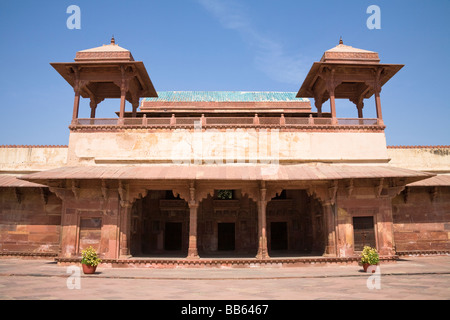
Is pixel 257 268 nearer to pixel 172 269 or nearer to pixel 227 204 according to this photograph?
pixel 172 269

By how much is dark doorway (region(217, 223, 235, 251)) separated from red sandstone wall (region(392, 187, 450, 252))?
8.44m

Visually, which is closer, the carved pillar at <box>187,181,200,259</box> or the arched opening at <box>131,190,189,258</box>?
the carved pillar at <box>187,181,200,259</box>

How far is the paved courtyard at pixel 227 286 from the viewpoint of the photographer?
710 centimetres

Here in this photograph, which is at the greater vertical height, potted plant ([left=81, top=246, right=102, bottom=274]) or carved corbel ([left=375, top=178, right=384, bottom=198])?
carved corbel ([left=375, top=178, right=384, bottom=198])

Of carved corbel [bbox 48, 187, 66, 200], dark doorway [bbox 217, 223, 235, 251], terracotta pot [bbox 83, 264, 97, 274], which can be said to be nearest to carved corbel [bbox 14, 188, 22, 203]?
carved corbel [bbox 48, 187, 66, 200]

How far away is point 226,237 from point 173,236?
3060 mm

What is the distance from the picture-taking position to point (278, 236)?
19.3m

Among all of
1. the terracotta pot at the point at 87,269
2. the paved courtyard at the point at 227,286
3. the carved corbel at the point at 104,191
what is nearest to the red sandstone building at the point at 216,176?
the carved corbel at the point at 104,191

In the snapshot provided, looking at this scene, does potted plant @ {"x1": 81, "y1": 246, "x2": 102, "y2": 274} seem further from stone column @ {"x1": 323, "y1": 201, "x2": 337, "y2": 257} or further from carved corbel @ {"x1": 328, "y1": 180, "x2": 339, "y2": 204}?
carved corbel @ {"x1": 328, "y1": 180, "x2": 339, "y2": 204}

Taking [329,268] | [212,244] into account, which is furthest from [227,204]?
[329,268]

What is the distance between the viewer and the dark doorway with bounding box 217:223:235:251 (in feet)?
61.9

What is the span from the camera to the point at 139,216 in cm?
1705

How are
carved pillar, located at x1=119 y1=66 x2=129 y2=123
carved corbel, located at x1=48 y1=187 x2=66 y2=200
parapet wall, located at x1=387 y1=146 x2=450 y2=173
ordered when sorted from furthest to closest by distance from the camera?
→ parapet wall, located at x1=387 y1=146 x2=450 y2=173, carved pillar, located at x1=119 y1=66 x2=129 y2=123, carved corbel, located at x1=48 y1=187 x2=66 y2=200
